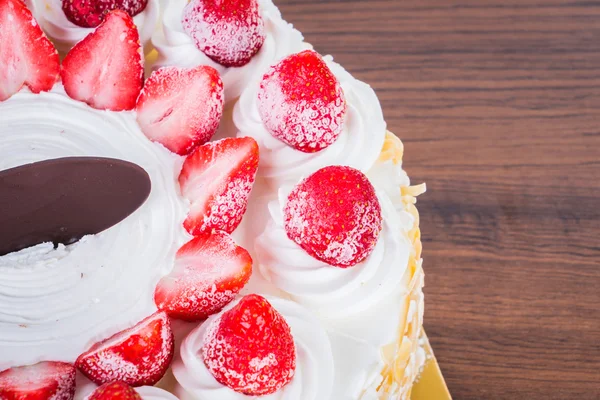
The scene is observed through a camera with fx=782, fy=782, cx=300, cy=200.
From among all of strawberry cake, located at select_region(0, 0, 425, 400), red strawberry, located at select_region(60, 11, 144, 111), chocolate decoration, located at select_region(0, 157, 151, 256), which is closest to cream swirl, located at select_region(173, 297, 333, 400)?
strawberry cake, located at select_region(0, 0, 425, 400)

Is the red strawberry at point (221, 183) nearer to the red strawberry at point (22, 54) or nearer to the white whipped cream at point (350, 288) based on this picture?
the white whipped cream at point (350, 288)

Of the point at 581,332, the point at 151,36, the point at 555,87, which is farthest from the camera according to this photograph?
the point at 555,87

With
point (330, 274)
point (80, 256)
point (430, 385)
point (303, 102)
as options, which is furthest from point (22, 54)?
point (430, 385)

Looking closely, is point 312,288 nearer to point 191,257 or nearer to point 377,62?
point 191,257

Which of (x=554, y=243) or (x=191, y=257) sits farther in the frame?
(x=554, y=243)

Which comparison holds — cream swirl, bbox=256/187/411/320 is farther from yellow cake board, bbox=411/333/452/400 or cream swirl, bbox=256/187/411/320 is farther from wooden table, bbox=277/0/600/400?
wooden table, bbox=277/0/600/400

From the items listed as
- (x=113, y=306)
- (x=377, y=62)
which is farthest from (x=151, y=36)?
(x=377, y=62)

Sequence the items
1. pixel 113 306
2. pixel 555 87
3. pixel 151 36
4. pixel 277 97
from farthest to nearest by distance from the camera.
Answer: pixel 555 87 → pixel 151 36 → pixel 277 97 → pixel 113 306

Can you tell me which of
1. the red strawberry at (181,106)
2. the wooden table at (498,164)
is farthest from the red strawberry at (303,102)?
the wooden table at (498,164)
